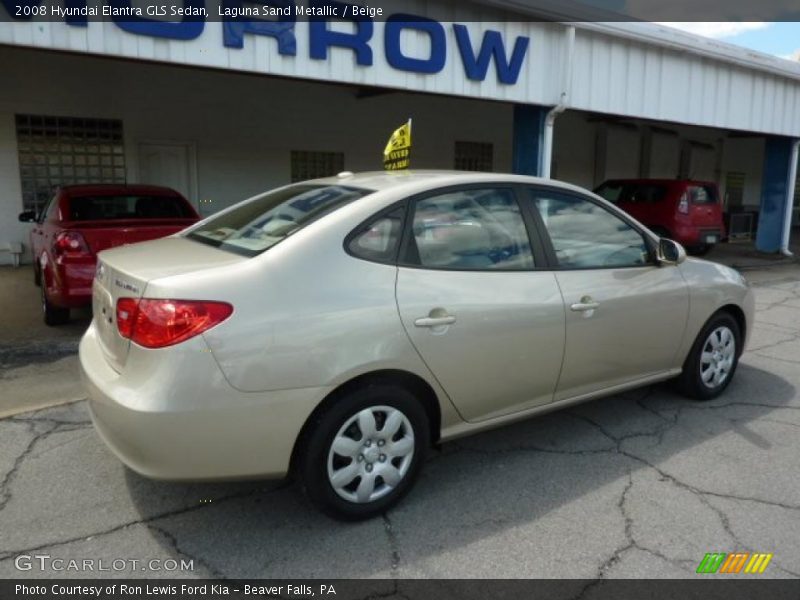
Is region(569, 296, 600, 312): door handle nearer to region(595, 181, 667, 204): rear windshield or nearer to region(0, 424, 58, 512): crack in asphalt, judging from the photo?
region(0, 424, 58, 512): crack in asphalt

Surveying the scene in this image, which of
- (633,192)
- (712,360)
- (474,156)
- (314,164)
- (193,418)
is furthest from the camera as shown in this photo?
(474,156)

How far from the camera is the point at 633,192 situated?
42.6 feet

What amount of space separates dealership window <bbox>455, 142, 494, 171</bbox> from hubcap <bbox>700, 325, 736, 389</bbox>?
10624 millimetres

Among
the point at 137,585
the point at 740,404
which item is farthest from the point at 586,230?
the point at 137,585

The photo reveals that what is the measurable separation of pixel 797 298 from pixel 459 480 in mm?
7806

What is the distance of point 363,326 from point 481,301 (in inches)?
26.5

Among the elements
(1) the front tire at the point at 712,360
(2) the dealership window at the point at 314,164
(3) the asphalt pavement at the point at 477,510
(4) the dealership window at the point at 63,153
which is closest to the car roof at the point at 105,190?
(3) the asphalt pavement at the point at 477,510

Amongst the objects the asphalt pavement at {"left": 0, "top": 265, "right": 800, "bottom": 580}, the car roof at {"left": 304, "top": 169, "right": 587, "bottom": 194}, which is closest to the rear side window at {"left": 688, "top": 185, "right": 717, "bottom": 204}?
the asphalt pavement at {"left": 0, "top": 265, "right": 800, "bottom": 580}

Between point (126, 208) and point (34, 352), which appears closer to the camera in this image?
point (34, 352)

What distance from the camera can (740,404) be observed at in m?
4.48

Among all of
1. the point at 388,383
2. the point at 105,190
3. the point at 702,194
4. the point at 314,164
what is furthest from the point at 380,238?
the point at 702,194

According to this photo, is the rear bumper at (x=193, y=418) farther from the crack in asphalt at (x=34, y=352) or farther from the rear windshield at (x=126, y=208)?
the rear windshield at (x=126, y=208)

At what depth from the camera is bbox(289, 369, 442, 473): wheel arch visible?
106 inches

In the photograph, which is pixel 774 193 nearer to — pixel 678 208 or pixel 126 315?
pixel 678 208
